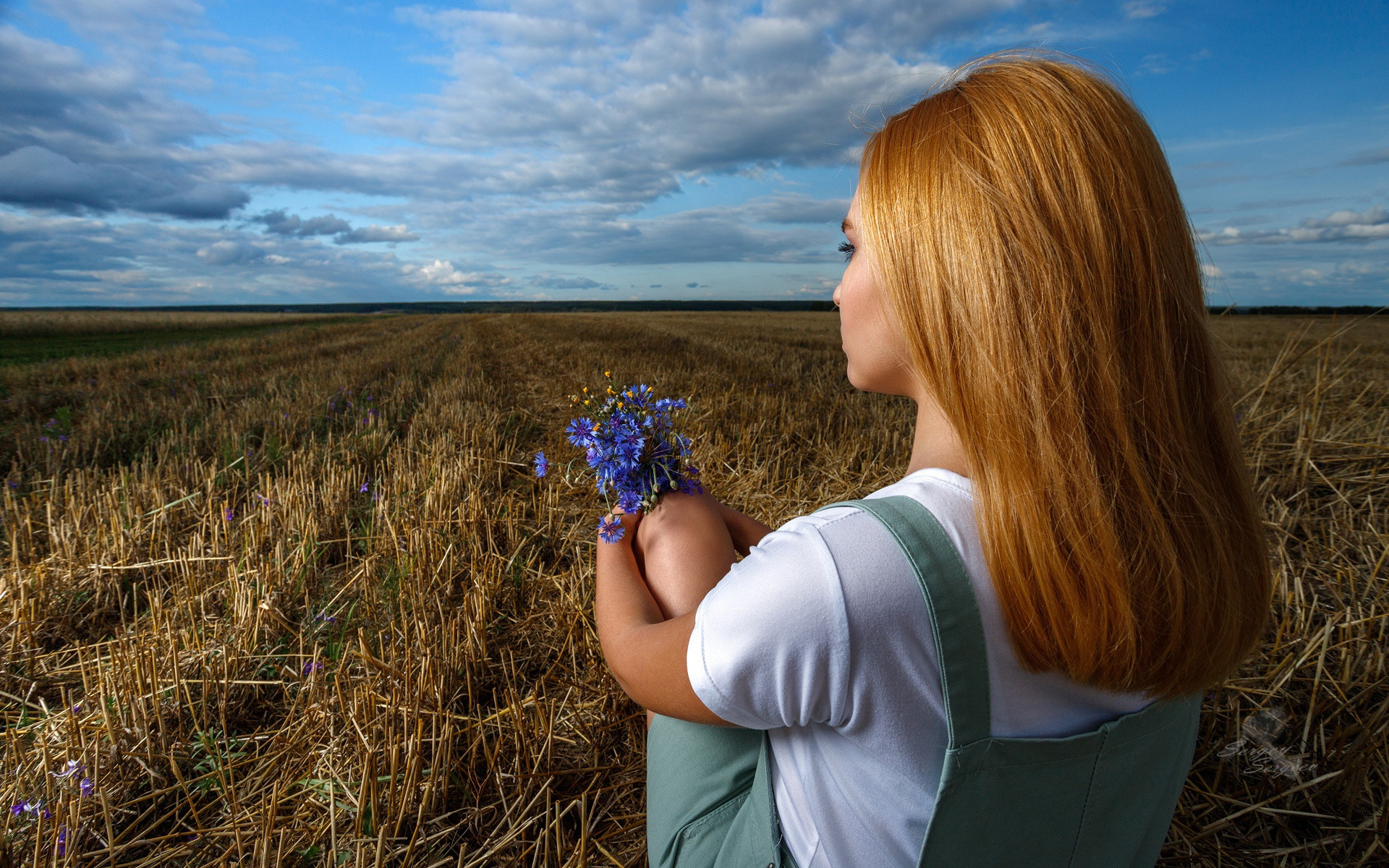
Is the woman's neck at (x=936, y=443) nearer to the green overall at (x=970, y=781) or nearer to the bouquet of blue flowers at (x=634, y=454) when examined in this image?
the green overall at (x=970, y=781)

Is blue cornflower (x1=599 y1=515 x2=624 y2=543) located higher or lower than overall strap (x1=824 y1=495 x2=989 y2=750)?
lower

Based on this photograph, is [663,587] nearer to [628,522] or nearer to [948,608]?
[628,522]

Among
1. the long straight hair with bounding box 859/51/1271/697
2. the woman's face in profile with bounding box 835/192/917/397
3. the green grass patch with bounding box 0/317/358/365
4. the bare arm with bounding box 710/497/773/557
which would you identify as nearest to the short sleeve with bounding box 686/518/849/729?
the long straight hair with bounding box 859/51/1271/697

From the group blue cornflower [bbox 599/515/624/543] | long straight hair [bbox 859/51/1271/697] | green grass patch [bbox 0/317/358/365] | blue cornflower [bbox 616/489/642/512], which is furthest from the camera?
green grass patch [bbox 0/317/358/365]

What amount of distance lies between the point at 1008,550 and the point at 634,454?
3.41ft

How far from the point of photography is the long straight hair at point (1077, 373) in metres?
0.89

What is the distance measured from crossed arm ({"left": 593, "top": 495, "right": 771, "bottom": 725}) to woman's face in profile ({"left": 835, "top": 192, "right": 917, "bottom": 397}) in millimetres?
546

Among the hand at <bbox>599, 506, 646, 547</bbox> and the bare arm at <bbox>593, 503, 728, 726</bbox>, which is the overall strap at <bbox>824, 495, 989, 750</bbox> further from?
the hand at <bbox>599, 506, 646, 547</bbox>

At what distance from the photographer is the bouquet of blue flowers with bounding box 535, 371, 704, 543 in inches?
67.2

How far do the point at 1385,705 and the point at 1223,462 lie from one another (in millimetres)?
1954

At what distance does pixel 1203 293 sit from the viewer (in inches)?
44.8

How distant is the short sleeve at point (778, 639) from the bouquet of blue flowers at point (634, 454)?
0.78 metres

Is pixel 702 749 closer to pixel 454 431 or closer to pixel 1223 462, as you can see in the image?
pixel 1223 462

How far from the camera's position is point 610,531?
1618 mm
